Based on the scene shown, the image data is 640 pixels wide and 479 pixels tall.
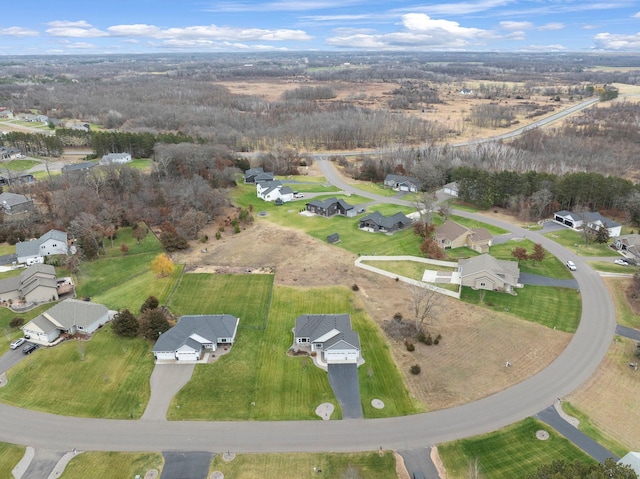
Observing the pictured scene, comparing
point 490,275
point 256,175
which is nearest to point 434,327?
point 490,275

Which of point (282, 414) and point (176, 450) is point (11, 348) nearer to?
point (176, 450)

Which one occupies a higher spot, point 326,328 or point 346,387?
point 326,328

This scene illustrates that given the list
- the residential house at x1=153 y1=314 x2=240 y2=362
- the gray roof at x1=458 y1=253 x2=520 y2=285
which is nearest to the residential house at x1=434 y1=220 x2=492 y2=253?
the gray roof at x1=458 y1=253 x2=520 y2=285

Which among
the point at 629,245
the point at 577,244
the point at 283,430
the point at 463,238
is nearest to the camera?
the point at 283,430

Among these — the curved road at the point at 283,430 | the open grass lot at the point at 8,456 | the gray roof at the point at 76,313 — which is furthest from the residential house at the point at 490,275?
the open grass lot at the point at 8,456

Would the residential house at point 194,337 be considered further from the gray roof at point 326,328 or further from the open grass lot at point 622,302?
the open grass lot at point 622,302

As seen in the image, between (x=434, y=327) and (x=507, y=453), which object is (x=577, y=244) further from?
(x=507, y=453)

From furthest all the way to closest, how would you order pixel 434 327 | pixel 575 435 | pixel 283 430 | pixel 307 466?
pixel 434 327
pixel 283 430
pixel 575 435
pixel 307 466
